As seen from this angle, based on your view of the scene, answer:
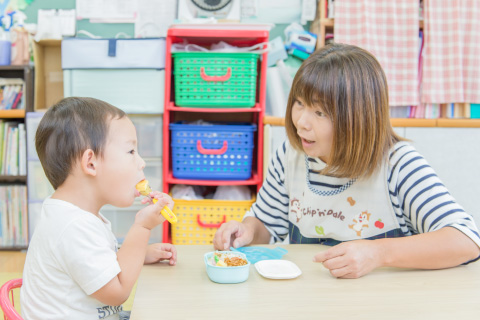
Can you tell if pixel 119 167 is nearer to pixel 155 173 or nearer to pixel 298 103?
pixel 298 103

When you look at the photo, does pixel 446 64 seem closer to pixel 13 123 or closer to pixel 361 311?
pixel 361 311

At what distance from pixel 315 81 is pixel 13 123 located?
7.06 ft

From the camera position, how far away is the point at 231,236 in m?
1.11

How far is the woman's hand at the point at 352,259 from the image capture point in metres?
0.86

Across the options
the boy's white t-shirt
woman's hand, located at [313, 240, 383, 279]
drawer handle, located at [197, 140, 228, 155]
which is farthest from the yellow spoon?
drawer handle, located at [197, 140, 228, 155]

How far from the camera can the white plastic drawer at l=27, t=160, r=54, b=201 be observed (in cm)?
253

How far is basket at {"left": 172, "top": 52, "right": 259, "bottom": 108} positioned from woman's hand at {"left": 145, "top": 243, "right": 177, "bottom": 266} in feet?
4.66

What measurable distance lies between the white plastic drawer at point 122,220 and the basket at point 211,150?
359mm

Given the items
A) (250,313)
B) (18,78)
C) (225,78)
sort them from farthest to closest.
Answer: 1. (18,78)
2. (225,78)
3. (250,313)

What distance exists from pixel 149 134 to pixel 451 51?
5.17 feet

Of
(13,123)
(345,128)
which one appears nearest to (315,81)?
(345,128)

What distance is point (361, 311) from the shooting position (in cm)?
73

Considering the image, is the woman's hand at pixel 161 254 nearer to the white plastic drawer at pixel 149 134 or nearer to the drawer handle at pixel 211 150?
the drawer handle at pixel 211 150

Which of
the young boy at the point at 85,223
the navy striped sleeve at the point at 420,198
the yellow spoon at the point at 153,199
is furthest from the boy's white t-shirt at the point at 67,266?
the navy striped sleeve at the point at 420,198
